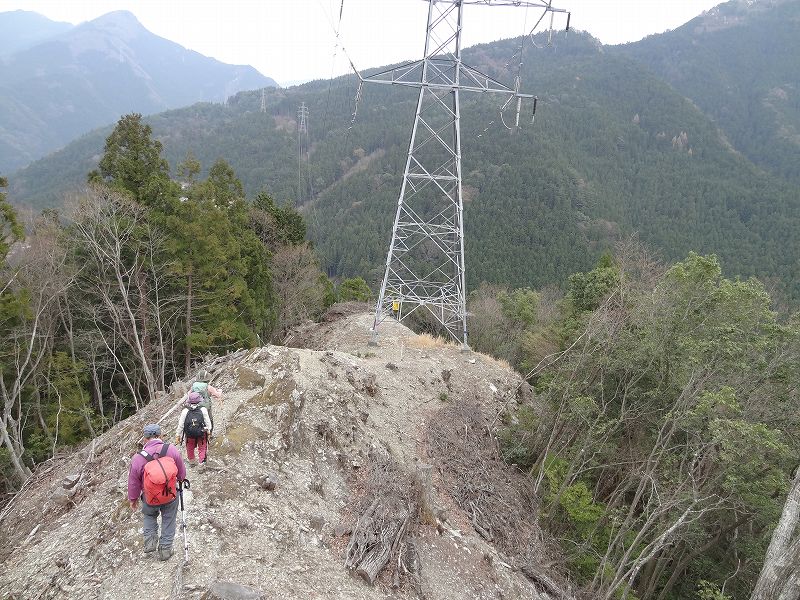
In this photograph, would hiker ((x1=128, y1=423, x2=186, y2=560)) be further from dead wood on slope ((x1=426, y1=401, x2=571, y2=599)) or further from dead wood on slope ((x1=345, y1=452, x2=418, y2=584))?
dead wood on slope ((x1=426, y1=401, x2=571, y2=599))

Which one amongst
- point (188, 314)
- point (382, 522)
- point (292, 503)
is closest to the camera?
point (292, 503)

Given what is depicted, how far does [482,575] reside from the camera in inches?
316

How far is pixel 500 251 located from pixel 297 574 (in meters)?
76.5

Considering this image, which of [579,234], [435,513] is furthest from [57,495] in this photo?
[579,234]

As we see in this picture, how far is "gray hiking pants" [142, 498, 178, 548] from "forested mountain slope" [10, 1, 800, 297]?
179 feet

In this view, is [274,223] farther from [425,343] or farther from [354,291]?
[425,343]

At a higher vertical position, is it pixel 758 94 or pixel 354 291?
pixel 758 94

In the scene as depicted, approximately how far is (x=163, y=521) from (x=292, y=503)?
7.14 ft

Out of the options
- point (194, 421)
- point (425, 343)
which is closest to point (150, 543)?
point (194, 421)

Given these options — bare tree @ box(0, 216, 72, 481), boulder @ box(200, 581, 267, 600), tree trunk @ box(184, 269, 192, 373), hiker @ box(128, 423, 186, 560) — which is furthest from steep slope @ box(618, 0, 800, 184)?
hiker @ box(128, 423, 186, 560)

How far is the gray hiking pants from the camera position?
18.5 feet

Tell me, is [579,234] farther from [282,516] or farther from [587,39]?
[587,39]

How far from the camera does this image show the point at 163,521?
5754mm

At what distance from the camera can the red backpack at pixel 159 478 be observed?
17.5ft
